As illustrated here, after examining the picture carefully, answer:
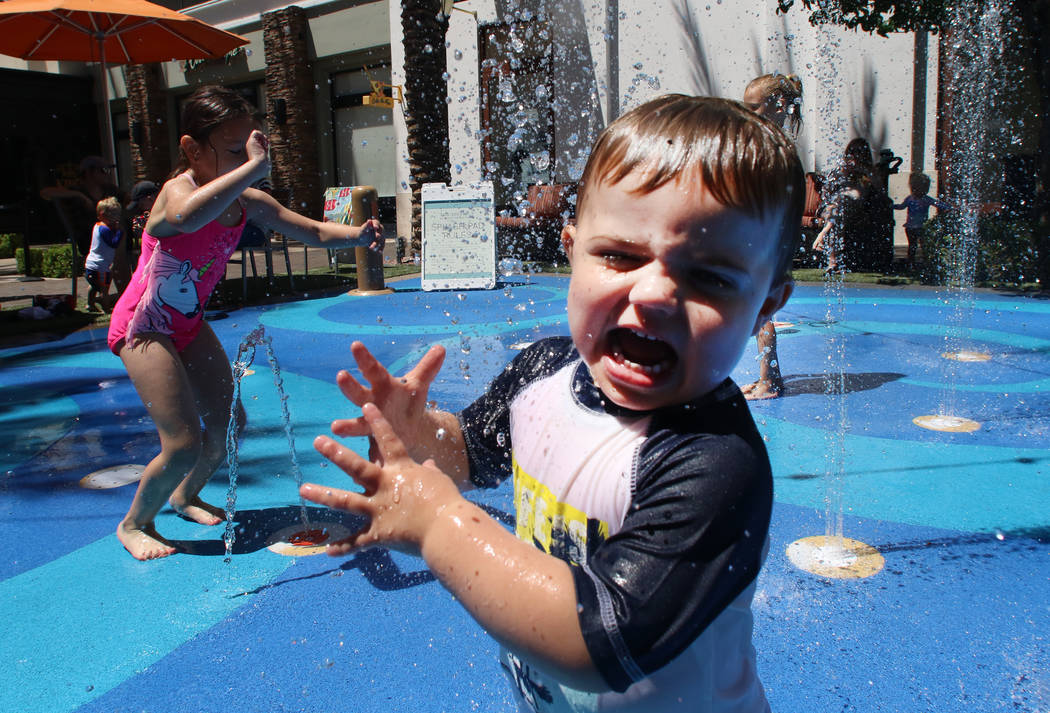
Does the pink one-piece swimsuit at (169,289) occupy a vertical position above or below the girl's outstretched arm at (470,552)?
above

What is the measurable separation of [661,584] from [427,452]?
1.95 ft

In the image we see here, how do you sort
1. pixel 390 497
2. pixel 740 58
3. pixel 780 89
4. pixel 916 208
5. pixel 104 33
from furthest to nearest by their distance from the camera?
pixel 740 58, pixel 916 208, pixel 104 33, pixel 780 89, pixel 390 497

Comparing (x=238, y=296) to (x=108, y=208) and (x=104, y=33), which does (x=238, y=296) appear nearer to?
(x=108, y=208)

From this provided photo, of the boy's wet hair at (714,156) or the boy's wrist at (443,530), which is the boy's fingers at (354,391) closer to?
the boy's wrist at (443,530)

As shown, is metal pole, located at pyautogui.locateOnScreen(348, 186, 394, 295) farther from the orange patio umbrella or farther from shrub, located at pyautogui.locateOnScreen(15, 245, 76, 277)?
shrub, located at pyautogui.locateOnScreen(15, 245, 76, 277)

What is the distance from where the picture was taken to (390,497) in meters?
1.08

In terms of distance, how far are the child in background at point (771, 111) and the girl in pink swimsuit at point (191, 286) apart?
2.32 m

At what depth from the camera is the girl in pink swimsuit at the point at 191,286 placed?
112 inches

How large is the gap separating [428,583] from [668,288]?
2077mm

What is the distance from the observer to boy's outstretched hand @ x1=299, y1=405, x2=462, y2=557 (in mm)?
1059

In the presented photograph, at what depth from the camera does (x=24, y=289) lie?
13.0m

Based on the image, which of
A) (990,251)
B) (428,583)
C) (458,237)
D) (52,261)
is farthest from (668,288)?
(52,261)

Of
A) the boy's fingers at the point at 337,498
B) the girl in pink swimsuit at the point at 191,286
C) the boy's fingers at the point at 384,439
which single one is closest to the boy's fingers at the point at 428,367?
the boy's fingers at the point at 384,439

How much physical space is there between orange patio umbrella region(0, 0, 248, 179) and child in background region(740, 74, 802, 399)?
261 inches
